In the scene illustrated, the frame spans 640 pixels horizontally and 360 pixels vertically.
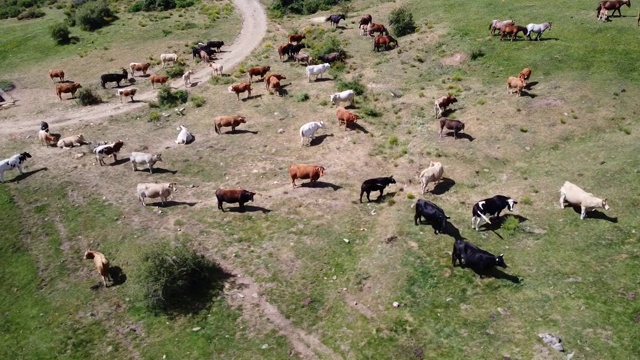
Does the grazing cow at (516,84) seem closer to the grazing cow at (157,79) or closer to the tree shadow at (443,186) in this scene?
the tree shadow at (443,186)

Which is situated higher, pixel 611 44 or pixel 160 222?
pixel 611 44

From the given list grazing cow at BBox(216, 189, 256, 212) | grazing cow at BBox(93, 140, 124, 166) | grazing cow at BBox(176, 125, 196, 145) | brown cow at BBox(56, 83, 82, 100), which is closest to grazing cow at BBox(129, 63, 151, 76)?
brown cow at BBox(56, 83, 82, 100)

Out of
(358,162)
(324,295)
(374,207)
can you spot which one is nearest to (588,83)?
(358,162)

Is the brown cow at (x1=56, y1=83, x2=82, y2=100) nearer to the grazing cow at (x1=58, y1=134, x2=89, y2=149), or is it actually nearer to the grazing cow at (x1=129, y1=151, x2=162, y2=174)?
the grazing cow at (x1=58, y1=134, x2=89, y2=149)

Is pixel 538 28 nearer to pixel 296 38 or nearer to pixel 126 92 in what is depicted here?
pixel 296 38

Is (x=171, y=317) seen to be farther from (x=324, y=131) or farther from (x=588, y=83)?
(x=588, y=83)

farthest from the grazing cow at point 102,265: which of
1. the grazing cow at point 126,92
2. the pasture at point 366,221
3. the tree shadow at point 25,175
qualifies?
the grazing cow at point 126,92
